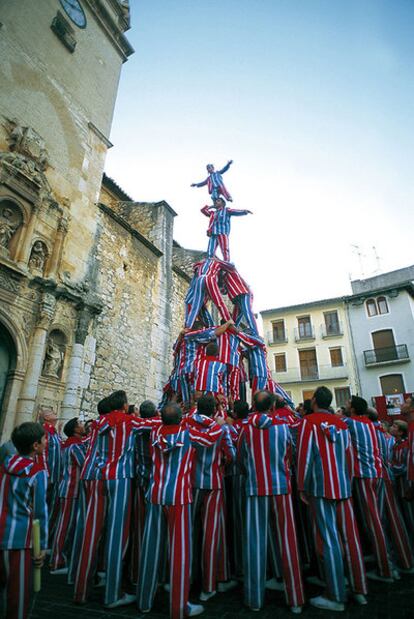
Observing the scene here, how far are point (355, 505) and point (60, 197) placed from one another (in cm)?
996

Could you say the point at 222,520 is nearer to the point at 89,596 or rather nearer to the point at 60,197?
the point at 89,596

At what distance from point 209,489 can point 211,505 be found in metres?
0.16

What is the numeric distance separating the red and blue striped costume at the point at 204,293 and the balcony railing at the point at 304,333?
21.8 meters

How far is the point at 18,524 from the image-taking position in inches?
101

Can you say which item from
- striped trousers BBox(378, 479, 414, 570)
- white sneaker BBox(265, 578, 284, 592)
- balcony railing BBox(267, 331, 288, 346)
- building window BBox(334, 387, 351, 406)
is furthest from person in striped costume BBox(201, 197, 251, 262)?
balcony railing BBox(267, 331, 288, 346)

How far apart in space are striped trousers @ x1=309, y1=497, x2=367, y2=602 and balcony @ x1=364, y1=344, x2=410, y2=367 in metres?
22.8

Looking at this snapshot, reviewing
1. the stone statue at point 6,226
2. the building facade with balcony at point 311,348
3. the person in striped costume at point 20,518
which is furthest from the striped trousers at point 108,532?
the building facade with balcony at point 311,348

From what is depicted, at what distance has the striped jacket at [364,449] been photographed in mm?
3912

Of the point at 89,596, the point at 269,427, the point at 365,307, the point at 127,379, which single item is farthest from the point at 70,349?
the point at 365,307

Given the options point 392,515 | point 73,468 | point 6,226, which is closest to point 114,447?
point 73,468

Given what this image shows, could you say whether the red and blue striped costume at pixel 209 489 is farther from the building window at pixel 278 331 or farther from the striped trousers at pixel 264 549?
the building window at pixel 278 331

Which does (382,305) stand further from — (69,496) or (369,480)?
(69,496)

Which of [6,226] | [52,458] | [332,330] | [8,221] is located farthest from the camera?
[332,330]

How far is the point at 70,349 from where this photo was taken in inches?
362
